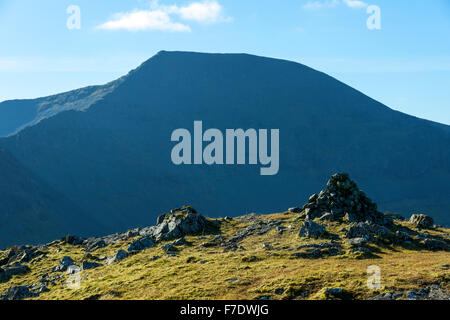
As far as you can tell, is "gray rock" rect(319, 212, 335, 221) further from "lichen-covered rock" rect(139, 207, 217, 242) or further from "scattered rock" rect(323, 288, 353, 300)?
"scattered rock" rect(323, 288, 353, 300)

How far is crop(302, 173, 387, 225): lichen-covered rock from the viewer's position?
2574 inches

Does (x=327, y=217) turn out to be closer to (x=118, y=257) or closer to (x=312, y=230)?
(x=312, y=230)

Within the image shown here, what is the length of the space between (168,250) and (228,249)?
8.24 metres

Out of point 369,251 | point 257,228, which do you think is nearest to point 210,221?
point 257,228

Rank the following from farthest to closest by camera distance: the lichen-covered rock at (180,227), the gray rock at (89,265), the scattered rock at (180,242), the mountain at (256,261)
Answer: the lichen-covered rock at (180,227)
the scattered rock at (180,242)
the gray rock at (89,265)
the mountain at (256,261)

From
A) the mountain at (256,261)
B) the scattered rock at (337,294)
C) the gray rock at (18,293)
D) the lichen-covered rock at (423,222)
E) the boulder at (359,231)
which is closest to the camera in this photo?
the scattered rock at (337,294)

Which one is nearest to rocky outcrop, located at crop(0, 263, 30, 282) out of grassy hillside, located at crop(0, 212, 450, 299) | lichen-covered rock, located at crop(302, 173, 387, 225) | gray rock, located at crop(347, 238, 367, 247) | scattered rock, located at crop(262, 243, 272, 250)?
grassy hillside, located at crop(0, 212, 450, 299)

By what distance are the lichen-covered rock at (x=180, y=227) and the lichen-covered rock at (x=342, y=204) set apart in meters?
16.1

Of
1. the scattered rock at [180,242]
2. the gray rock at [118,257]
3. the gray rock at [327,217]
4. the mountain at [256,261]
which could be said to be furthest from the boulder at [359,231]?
the gray rock at [118,257]

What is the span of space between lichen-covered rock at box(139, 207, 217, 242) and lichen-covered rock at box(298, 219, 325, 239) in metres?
17.0

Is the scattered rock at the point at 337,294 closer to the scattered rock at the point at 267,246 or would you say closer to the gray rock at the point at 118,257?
the scattered rock at the point at 267,246

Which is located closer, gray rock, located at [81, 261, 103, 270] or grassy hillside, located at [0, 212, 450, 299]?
grassy hillside, located at [0, 212, 450, 299]

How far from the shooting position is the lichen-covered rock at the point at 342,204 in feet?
214

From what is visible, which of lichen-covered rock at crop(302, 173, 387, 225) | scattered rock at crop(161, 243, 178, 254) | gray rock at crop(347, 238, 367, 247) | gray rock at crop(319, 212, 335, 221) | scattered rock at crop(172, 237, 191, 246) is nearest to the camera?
gray rock at crop(347, 238, 367, 247)
